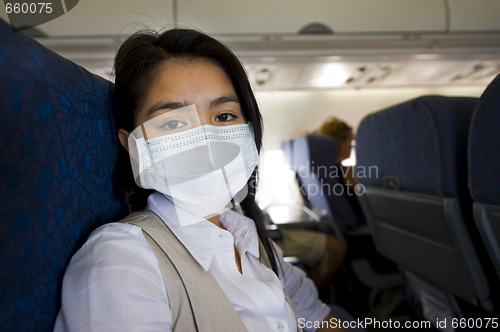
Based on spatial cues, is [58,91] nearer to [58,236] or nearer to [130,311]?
[58,236]

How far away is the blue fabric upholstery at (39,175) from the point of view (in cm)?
40

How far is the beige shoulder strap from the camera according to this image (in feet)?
2.00

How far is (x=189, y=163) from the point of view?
76cm

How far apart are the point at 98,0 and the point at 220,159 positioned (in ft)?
7.81

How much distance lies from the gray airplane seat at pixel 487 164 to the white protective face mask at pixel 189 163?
0.67 m

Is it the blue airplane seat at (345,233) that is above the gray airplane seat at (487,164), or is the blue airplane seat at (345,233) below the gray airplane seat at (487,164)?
below

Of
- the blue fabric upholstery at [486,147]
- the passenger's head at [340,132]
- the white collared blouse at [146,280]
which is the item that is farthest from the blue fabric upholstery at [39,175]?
the passenger's head at [340,132]

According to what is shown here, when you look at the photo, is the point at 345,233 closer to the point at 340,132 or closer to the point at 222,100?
the point at 340,132

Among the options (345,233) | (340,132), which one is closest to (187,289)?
(345,233)

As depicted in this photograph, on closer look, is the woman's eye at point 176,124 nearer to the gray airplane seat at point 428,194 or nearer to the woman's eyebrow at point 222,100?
the woman's eyebrow at point 222,100

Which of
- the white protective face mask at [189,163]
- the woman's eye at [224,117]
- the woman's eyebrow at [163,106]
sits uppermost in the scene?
the woman's eyebrow at [163,106]

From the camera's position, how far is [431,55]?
3.02m

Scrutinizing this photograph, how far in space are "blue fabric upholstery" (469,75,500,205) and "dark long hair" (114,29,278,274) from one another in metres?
0.61

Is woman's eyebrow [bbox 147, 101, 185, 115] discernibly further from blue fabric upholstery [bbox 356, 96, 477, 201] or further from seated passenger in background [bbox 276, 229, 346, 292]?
seated passenger in background [bbox 276, 229, 346, 292]
